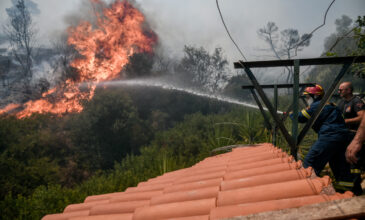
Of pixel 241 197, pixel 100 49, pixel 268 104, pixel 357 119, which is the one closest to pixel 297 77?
pixel 268 104

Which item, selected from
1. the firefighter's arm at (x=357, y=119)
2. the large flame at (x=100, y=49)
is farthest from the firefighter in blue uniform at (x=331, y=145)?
the large flame at (x=100, y=49)

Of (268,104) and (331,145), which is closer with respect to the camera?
(268,104)

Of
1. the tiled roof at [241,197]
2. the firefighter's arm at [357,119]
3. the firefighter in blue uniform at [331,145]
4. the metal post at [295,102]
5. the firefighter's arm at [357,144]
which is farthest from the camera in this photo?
the firefighter's arm at [357,119]

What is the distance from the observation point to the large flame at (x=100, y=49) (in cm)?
2442

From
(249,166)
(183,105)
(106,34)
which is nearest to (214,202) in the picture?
(249,166)

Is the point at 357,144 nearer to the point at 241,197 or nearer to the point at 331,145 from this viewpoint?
the point at 241,197

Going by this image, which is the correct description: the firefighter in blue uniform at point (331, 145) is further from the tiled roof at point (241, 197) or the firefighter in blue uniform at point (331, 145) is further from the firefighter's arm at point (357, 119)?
the tiled roof at point (241, 197)

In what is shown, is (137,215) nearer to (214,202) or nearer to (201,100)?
(214,202)

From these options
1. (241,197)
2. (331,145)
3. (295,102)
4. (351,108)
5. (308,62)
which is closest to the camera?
(241,197)

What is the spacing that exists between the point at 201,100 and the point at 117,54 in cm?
1434

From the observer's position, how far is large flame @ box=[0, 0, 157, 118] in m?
24.4

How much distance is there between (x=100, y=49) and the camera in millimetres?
31109

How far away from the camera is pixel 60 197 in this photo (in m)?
6.44

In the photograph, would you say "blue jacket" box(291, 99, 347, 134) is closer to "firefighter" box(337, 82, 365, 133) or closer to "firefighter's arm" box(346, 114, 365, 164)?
"firefighter" box(337, 82, 365, 133)
